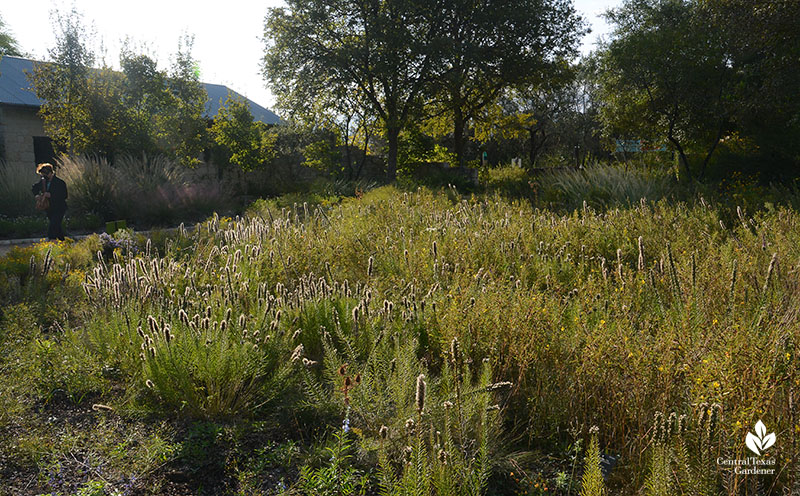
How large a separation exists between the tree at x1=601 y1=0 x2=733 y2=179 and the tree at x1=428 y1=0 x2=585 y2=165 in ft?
14.7

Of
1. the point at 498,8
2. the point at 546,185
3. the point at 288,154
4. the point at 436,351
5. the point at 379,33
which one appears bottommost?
the point at 436,351

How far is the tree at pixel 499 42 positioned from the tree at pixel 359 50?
2.45 ft

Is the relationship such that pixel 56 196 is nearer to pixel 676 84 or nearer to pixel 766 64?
pixel 676 84

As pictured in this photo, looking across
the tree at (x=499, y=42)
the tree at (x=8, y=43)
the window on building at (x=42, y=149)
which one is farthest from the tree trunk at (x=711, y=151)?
the tree at (x=8, y=43)

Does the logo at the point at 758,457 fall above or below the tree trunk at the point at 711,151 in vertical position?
below

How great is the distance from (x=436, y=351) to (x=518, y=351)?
692mm

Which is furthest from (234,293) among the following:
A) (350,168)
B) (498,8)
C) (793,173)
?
(350,168)

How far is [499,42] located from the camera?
65.9ft

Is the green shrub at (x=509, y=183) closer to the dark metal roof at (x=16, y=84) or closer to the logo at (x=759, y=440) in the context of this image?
the dark metal roof at (x=16, y=84)

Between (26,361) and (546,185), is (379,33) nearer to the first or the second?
(546,185)

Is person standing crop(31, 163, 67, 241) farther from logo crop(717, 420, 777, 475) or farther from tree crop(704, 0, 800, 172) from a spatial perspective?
tree crop(704, 0, 800, 172)

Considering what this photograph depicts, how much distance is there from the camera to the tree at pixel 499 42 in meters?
19.1

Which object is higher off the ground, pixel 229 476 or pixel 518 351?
pixel 518 351

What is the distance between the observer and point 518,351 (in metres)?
2.80
